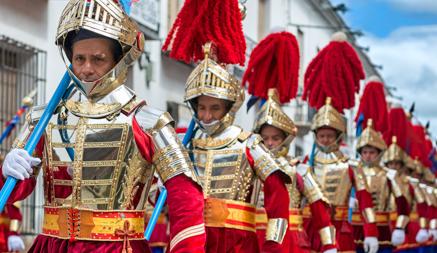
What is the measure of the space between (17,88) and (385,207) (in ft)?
15.9

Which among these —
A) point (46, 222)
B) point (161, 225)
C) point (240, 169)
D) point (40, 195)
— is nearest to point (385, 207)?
point (161, 225)

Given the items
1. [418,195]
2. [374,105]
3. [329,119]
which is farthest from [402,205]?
[329,119]

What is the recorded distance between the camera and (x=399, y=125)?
742 inches

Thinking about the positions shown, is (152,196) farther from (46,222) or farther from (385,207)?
(385,207)

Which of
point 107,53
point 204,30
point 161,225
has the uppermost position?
point 204,30

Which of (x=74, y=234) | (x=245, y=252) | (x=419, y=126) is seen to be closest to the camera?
(x=74, y=234)

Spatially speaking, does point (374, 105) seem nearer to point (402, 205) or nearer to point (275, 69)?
point (402, 205)

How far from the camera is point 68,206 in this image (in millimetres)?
5043

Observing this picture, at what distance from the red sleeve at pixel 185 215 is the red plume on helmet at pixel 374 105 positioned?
10465 millimetres

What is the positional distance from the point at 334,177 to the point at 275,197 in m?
4.35

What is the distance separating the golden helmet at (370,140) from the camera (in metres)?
13.8

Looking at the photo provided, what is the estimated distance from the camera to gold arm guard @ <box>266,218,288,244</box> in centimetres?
695

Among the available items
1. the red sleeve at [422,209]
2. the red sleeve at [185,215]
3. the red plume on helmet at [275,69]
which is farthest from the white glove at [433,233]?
the red sleeve at [185,215]

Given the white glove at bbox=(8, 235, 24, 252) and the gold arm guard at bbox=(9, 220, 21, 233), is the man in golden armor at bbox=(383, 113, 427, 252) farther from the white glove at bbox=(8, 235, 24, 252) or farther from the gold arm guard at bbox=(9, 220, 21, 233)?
the white glove at bbox=(8, 235, 24, 252)
